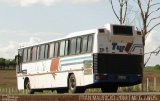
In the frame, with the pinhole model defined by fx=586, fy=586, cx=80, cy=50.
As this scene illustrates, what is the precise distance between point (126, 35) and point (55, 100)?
8.54m

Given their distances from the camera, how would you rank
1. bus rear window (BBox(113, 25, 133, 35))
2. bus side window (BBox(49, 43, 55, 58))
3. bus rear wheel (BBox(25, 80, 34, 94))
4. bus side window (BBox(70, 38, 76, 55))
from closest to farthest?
1. bus rear window (BBox(113, 25, 133, 35))
2. bus side window (BBox(70, 38, 76, 55))
3. bus side window (BBox(49, 43, 55, 58))
4. bus rear wheel (BBox(25, 80, 34, 94))

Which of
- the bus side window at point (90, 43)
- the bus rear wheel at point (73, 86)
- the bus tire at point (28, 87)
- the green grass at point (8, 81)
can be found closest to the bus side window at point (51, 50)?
the bus rear wheel at point (73, 86)

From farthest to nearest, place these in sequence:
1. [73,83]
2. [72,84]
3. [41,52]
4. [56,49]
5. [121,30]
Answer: [41,52] < [56,49] < [72,84] < [73,83] < [121,30]

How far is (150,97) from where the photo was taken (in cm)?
1584

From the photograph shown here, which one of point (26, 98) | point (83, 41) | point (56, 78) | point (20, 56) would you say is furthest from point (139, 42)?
point (20, 56)

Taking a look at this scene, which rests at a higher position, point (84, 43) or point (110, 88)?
point (84, 43)

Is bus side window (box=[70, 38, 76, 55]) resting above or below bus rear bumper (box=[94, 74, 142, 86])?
above

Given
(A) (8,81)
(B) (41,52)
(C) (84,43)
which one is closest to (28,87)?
(B) (41,52)

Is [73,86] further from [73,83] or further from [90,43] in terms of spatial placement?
[90,43]

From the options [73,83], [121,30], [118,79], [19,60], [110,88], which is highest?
[121,30]

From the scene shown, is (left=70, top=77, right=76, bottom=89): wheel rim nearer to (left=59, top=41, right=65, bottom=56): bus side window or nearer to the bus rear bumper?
(left=59, top=41, right=65, bottom=56): bus side window

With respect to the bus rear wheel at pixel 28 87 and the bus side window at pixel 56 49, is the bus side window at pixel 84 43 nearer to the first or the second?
the bus side window at pixel 56 49

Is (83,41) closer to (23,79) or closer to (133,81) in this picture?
(133,81)

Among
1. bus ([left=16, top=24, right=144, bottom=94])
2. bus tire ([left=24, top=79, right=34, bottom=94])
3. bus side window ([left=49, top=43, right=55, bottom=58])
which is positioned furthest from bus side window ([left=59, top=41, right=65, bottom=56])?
bus tire ([left=24, top=79, right=34, bottom=94])
